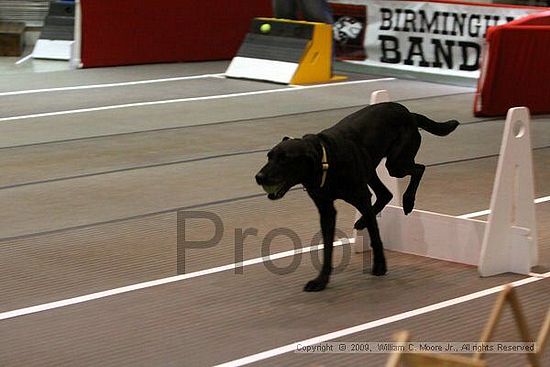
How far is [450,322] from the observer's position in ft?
15.5

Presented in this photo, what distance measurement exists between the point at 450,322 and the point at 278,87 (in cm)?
774

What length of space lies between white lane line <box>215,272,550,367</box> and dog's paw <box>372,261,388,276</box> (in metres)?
0.47

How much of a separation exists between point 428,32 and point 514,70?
9.41ft

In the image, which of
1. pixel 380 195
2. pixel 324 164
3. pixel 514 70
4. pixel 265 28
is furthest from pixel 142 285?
pixel 265 28

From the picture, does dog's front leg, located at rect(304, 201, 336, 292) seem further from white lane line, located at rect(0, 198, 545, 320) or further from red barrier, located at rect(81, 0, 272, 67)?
red barrier, located at rect(81, 0, 272, 67)

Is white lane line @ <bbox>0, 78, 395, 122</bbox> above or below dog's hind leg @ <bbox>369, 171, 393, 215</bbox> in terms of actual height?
below

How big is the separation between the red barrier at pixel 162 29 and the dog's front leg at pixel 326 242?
8808 mm

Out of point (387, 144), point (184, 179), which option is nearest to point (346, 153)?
point (387, 144)

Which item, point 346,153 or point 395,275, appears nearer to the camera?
point 346,153

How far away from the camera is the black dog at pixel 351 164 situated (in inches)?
186

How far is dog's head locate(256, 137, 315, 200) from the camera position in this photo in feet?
15.4

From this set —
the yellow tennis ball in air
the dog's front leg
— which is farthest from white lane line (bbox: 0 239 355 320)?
the yellow tennis ball in air

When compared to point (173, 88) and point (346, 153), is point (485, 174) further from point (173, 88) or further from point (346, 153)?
point (173, 88)
